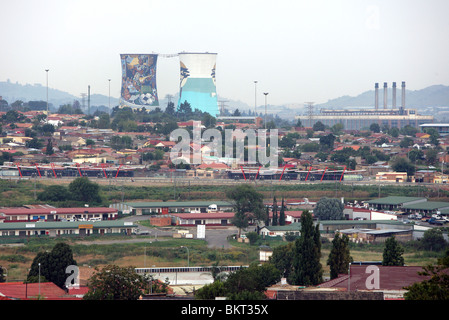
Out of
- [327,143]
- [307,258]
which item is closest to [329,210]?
[307,258]

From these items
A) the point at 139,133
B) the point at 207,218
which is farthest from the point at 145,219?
the point at 139,133

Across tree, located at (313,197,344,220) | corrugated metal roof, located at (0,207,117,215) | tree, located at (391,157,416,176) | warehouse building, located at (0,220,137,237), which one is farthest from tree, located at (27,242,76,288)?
tree, located at (391,157,416,176)

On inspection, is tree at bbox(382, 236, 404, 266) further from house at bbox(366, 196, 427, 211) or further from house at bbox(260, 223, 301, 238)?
house at bbox(366, 196, 427, 211)

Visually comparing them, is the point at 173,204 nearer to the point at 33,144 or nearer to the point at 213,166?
the point at 213,166

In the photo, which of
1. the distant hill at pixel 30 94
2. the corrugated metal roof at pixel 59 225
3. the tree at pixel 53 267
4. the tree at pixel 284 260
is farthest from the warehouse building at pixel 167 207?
the distant hill at pixel 30 94
